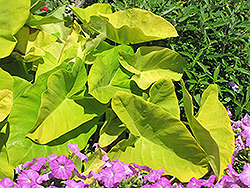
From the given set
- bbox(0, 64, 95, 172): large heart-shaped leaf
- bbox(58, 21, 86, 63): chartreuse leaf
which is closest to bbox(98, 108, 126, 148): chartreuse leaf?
bbox(0, 64, 95, 172): large heart-shaped leaf

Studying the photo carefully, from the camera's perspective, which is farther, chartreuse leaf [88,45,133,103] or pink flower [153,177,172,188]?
chartreuse leaf [88,45,133,103]

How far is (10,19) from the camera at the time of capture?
136 cm

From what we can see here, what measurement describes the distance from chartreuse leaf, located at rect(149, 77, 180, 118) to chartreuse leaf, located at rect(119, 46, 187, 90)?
0.39 ft

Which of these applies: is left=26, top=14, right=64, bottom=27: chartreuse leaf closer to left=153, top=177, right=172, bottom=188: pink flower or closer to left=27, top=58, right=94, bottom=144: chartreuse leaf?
left=27, top=58, right=94, bottom=144: chartreuse leaf

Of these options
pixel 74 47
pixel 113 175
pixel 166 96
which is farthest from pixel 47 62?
pixel 113 175

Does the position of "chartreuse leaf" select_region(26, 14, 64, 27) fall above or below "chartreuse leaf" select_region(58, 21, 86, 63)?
above

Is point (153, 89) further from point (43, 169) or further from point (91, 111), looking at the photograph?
point (43, 169)

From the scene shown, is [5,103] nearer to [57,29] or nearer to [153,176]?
[153,176]

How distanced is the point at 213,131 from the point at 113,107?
566 millimetres

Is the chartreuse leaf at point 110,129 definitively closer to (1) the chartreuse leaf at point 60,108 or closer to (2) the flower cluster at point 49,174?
(1) the chartreuse leaf at point 60,108

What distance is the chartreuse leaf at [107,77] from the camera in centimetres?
138

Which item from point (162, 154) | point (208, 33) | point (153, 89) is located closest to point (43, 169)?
point (162, 154)

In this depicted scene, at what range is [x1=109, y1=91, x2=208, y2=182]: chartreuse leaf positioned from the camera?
124 centimetres

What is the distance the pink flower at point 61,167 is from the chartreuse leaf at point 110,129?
343 mm
